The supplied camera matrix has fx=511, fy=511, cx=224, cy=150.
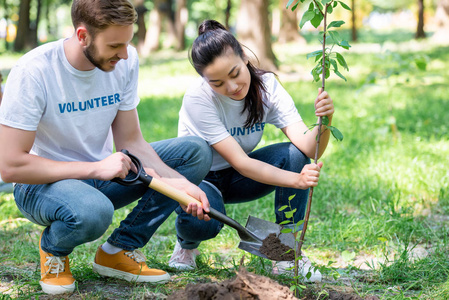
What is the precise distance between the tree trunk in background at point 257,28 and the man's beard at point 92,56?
268 inches

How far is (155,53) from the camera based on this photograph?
1645cm

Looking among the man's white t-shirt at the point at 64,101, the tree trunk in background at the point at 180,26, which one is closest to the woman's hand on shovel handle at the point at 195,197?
the man's white t-shirt at the point at 64,101

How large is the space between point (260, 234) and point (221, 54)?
0.86 metres

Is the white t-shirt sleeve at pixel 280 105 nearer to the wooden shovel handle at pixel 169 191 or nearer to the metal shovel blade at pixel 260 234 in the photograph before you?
the metal shovel blade at pixel 260 234

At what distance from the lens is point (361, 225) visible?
2922 millimetres

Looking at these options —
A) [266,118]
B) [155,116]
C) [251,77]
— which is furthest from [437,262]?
[155,116]

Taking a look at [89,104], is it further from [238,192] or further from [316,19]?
[316,19]

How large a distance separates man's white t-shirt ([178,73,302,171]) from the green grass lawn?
58 centimetres

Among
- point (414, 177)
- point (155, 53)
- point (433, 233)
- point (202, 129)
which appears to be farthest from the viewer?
point (155, 53)

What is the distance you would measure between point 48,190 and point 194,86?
862mm

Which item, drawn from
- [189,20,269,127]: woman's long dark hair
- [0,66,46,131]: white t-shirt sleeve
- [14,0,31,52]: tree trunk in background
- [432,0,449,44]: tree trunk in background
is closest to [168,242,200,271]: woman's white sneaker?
[189,20,269,127]: woman's long dark hair

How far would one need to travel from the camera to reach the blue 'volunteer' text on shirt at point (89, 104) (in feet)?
7.02

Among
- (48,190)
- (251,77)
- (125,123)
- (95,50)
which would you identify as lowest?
(48,190)

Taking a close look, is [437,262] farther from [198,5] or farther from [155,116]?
[198,5]
